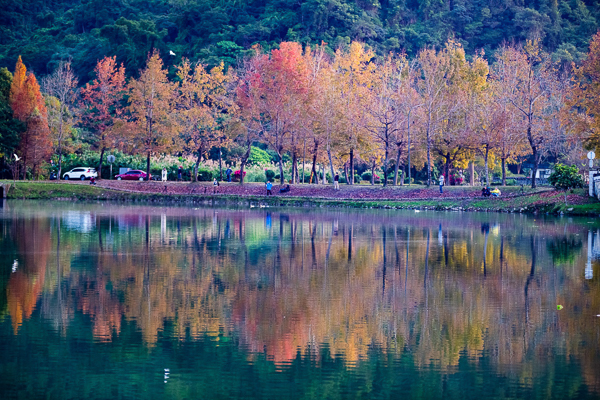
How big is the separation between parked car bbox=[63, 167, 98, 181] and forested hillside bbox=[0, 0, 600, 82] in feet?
103

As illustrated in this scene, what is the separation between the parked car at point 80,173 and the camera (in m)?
70.6

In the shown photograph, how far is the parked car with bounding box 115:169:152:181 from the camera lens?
69.3 metres

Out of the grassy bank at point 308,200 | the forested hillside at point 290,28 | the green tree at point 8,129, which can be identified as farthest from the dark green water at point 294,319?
the forested hillside at point 290,28

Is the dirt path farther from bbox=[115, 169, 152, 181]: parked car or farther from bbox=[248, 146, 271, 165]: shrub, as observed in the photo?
bbox=[248, 146, 271, 165]: shrub

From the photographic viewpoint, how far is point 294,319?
1431 centimetres

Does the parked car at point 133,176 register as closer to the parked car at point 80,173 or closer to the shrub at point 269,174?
the parked car at point 80,173

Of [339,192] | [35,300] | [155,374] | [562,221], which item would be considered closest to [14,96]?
[339,192]

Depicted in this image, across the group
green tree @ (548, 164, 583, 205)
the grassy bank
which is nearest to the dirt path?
the grassy bank

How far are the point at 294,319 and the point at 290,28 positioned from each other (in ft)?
319

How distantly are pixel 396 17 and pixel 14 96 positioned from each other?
7165 centimetres

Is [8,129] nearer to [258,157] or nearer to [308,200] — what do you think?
[308,200]

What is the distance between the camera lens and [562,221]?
40.5 m

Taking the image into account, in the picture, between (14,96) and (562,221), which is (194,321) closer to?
(562,221)

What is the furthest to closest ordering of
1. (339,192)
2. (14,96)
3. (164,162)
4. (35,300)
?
(164,162), (14,96), (339,192), (35,300)
